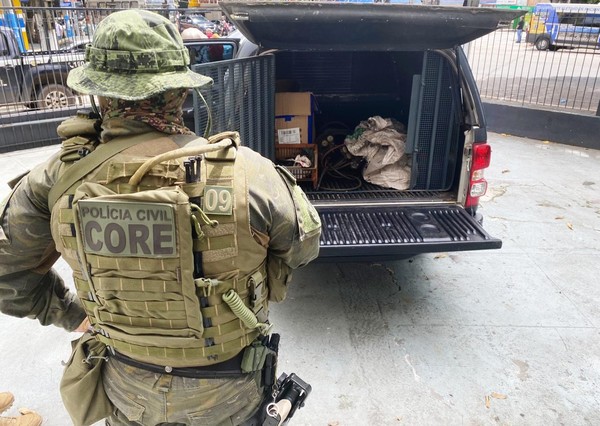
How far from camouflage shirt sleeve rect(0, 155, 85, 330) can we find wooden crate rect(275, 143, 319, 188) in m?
2.57

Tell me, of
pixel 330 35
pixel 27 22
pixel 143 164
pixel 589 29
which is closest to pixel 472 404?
pixel 143 164

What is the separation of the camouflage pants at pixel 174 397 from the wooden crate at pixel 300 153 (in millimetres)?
2694

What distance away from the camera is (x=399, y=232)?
3271mm

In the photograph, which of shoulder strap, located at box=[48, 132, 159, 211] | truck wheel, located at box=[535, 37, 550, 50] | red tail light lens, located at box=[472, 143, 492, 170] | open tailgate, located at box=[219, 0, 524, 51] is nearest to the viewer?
shoulder strap, located at box=[48, 132, 159, 211]

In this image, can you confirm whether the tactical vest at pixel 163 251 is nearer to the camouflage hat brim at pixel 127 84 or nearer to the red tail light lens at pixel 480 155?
the camouflage hat brim at pixel 127 84

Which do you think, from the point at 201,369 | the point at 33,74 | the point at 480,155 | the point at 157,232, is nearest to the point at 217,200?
the point at 157,232

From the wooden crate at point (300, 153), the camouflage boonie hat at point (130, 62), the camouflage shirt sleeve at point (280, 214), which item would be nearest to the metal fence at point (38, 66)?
the wooden crate at point (300, 153)

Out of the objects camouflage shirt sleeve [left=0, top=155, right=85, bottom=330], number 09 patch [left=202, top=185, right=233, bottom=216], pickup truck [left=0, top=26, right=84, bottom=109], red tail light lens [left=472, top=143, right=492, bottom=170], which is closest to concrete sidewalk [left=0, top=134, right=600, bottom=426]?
red tail light lens [left=472, top=143, right=492, bottom=170]

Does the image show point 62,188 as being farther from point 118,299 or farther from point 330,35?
point 330,35

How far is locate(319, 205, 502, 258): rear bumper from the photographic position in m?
3.12

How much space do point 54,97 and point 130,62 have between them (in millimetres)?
7343

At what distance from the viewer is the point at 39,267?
67.4 inches

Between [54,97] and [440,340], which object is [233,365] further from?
[54,97]

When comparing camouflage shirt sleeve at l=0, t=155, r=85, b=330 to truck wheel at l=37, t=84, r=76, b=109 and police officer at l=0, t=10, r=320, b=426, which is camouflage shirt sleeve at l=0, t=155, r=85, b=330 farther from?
truck wheel at l=37, t=84, r=76, b=109
